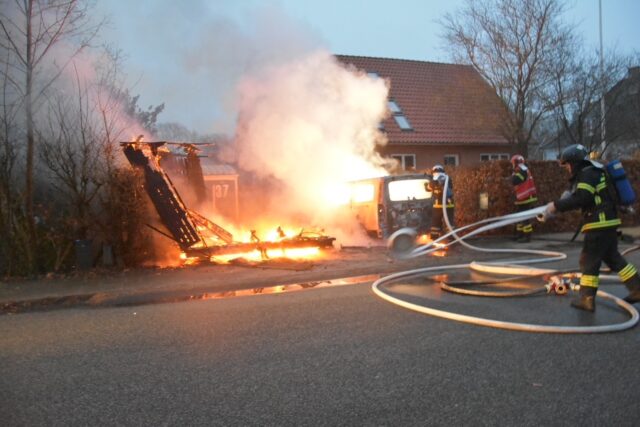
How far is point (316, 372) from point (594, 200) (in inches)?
132

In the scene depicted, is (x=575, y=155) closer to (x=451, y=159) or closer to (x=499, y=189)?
(x=499, y=189)

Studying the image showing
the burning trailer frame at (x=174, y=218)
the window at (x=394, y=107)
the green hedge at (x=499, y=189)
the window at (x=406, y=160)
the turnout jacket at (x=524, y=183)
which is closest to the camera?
the burning trailer frame at (x=174, y=218)

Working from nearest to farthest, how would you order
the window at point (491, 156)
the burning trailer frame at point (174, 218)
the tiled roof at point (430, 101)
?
1. the burning trailer frame at point (174, 218)
2. the tiled roof at point (430, 101)
3. the window at point (491, 156)

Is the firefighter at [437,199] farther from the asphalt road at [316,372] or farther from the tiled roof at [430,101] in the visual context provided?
the tiled roof at [430,101]

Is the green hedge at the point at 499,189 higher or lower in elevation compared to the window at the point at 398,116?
lower

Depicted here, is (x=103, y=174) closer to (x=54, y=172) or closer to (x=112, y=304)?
(x=54, y=172)

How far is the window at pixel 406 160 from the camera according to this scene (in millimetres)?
21547

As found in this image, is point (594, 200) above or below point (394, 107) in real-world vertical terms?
below

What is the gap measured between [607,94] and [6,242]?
54.7 ft

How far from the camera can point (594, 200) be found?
5238 millimetres

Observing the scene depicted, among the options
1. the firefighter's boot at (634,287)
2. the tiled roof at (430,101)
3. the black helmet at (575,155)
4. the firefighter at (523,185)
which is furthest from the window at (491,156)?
the firefighter's boot at (634,287)

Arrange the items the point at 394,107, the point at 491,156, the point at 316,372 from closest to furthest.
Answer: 1. the point at 316,372
2. the point at 394,107
3. the point at 491,156

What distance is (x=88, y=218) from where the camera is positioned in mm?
9148

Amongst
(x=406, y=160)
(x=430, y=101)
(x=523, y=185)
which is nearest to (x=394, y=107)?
(x=430, y=101)
